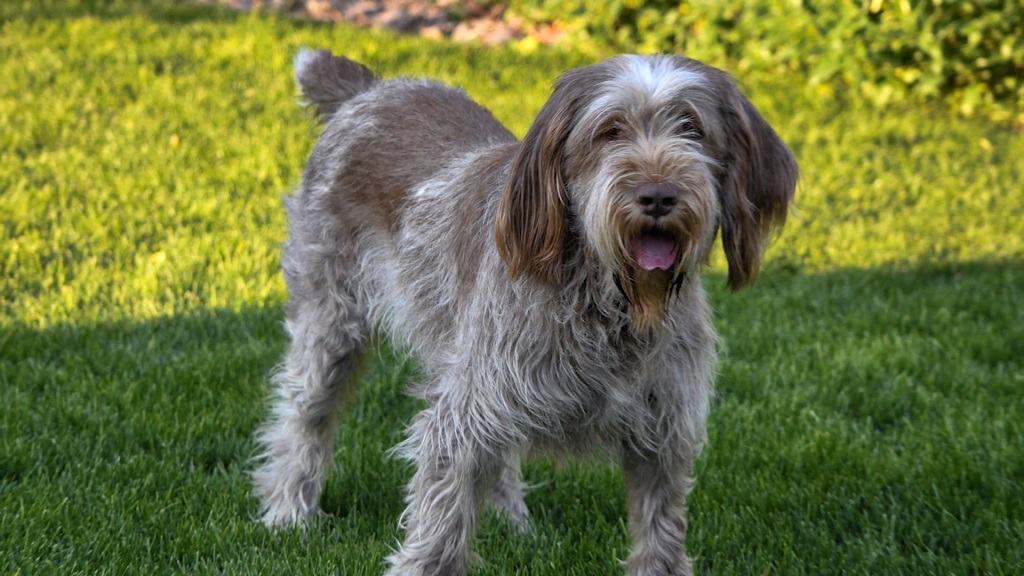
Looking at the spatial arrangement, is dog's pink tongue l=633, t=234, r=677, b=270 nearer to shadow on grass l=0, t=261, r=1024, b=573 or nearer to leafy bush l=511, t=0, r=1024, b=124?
shadow on grass l=0, t=261, r=1024, b=573

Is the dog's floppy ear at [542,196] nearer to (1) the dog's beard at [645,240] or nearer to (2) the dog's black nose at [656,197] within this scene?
(1) the dog's beard at [645,240]

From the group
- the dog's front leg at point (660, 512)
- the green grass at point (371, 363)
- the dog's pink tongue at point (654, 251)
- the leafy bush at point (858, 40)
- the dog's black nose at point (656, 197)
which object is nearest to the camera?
the dog's black nose at point (656, 197)

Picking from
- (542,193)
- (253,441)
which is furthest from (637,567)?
(253,441)

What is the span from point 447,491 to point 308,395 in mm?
1219

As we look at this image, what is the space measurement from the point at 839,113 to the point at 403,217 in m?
7.14

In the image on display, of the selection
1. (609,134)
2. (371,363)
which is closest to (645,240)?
(609,134)

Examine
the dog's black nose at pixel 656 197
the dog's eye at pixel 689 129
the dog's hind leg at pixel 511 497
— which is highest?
the dog's eye at pixel 689 129

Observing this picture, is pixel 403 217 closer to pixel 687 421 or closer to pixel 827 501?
pixel 687 421

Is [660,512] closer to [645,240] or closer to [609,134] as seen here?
[645,240]

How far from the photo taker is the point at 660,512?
12.0 ft

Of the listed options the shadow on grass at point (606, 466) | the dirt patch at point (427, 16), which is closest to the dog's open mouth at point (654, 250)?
the shadow on grass at point (606, 466)

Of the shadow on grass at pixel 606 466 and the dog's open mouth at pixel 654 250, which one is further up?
the dog's open mouth at pixel 654 250

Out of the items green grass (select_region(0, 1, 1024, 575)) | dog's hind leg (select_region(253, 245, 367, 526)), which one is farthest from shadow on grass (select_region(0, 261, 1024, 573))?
dog's hind leg (select_region(253, 245, 367, 526))

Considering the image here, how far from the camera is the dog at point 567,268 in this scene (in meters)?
3.12
